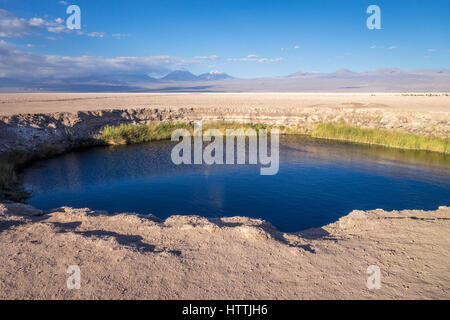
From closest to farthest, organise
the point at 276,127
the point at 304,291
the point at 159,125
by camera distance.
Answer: the point at 304,291
the point at 159,125
the point at 276,127

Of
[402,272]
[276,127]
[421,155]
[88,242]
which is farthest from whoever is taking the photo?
[276,127]

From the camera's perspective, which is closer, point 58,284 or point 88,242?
point 58,284

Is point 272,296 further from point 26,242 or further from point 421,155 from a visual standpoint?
point 421,155

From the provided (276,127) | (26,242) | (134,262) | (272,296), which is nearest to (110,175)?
(26,242)

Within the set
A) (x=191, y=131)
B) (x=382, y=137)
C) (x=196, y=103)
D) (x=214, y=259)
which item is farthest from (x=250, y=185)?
(x=196, y=103)

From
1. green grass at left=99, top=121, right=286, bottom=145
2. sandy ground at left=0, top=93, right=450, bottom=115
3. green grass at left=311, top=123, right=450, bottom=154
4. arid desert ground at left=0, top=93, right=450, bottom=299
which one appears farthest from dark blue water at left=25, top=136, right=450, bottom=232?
sandy ground at left=0, top=93, right=450, bottom=115

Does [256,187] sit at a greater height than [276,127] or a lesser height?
lesser

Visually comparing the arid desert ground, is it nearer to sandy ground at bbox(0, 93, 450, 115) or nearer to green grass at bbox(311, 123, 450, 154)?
green grass at bbox(311, 123, 450, 154)
